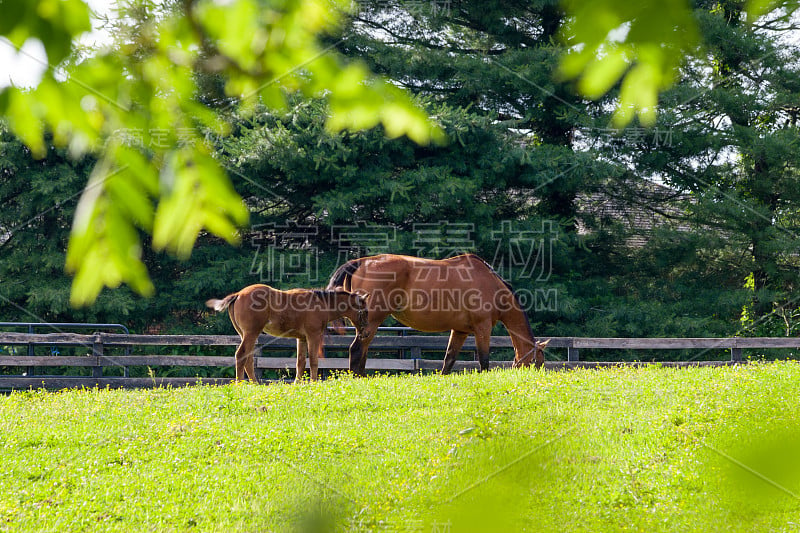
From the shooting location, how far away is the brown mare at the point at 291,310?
35.1ft

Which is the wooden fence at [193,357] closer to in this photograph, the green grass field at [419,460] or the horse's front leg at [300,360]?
the horse's front leg at [300,360]

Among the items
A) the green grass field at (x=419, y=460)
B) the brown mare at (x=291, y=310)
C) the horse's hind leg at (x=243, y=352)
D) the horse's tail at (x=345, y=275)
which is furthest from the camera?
the horse's tail at (x=345, y=275)

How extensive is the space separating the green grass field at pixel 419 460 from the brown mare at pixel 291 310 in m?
1.69

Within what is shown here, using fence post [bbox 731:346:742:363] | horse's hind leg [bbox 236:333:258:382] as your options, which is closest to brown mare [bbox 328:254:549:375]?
horse's hind leg [bbox 236:333:258:382]

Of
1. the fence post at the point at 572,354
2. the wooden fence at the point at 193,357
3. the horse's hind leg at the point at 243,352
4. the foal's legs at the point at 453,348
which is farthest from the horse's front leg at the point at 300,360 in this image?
the fence post at the point at 572,354

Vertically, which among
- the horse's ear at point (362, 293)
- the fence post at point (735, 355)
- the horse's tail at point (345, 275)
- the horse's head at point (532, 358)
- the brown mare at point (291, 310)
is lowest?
the fence post at point (735, 355)

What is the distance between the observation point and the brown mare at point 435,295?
36.3 feet

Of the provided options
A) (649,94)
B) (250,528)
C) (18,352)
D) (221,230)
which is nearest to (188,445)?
(250,528)

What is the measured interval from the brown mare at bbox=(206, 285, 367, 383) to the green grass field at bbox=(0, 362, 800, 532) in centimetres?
169

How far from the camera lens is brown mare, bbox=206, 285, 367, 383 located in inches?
421

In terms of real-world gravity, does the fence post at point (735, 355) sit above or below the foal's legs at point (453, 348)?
below

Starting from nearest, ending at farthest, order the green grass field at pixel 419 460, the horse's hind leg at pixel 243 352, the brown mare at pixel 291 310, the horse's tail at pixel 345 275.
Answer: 1. the green grass field at pixel 419 460
2. the brown mare at pixel 291 310
3. the horse's hind leg at pixel 243 352
4. the horse's tail at pixel 345 275

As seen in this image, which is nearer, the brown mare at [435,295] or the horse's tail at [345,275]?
the brown mare at [435,295]

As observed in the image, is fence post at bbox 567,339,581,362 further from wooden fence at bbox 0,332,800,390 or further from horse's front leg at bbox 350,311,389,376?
horse's front leg at bbox 350,311,389,376
